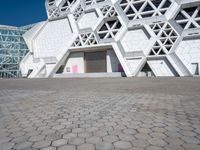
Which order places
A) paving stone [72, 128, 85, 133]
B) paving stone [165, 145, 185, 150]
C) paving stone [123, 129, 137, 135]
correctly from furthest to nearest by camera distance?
1. paving stone [72, 128, 85, 133]
2. paving stone [123, 129, 137, 135]
3. paving stone [165, 145, 185, 150]

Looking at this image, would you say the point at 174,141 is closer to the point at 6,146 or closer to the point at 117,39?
the point at 6,146

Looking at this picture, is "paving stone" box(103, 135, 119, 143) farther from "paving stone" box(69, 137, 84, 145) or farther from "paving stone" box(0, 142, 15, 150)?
"paving stone" box(0, 142, 15, 150)

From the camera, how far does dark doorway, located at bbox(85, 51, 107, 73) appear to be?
→ 1286 inches

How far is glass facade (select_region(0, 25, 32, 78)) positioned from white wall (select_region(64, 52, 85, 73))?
26.6 metres

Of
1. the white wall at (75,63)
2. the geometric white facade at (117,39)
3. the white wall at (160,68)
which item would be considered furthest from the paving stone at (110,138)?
the white wall at (75,63)

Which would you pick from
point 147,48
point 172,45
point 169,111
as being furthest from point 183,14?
point 169,111

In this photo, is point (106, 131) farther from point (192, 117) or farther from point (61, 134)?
point (192, 117)

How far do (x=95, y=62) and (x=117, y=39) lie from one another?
6977mm

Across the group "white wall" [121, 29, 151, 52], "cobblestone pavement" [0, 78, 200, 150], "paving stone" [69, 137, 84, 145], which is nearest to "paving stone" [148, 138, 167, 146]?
"cobblestone pavement" [0, 78, 200, 150]

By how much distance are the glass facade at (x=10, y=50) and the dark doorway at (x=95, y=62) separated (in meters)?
30.0

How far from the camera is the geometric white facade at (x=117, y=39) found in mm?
25062

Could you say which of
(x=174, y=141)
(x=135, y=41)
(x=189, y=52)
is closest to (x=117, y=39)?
(x=135, y=41)

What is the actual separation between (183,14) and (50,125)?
2921 centimetres

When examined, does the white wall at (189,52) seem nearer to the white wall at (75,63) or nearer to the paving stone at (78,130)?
the white wall at (75,63)
